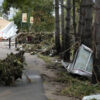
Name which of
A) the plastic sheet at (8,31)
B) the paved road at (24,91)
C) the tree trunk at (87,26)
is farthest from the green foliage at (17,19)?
the paved road at (24,91)

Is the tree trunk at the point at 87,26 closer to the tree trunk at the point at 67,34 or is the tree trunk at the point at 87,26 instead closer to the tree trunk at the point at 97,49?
the tree trunk at the point at 97,49

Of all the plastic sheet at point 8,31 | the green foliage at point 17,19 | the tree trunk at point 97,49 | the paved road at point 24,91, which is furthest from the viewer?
the green foliage at point 17,19

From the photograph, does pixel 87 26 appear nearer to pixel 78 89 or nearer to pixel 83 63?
pixel 83 63

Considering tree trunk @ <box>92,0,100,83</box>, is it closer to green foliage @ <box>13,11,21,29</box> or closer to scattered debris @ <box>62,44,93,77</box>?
scattered debris @ <box>62,44,93,77</box>

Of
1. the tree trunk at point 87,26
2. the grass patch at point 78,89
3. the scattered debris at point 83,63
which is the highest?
the tree trunk at point 87,26

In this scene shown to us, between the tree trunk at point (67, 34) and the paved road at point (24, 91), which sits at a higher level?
the tree trunk at point (67, 34)

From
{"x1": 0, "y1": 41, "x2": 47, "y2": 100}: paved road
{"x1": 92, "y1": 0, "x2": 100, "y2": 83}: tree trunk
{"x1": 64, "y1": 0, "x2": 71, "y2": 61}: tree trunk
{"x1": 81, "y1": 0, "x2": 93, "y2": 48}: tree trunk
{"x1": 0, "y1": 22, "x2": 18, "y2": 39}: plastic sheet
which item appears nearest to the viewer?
{"x1": 0, "y1": 41, "x2": 47, "y2": 100}: paved road

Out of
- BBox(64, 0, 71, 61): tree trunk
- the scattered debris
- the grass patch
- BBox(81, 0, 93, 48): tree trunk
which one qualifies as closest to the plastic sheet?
BBox(64, 0, 71, 61): tree trunk

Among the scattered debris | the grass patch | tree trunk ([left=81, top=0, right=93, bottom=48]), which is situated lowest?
the grass patch

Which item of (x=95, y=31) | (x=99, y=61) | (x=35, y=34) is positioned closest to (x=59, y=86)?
(x=99, y=61)

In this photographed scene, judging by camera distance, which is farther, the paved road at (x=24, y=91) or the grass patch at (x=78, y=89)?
the grass patch at (x=78, y=89)

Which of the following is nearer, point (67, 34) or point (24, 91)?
point (24, 91)

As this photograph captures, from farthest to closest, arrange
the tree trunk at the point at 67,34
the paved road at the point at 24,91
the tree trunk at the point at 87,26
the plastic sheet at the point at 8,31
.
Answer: the plastic sheet at the point at 8,31 → the tree trunk at the point at 67,34 → the tree trunk at the point at 87,26 → the paved road at the point at 24,91

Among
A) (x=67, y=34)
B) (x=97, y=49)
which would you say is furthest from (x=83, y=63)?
(x=67, y=34)
